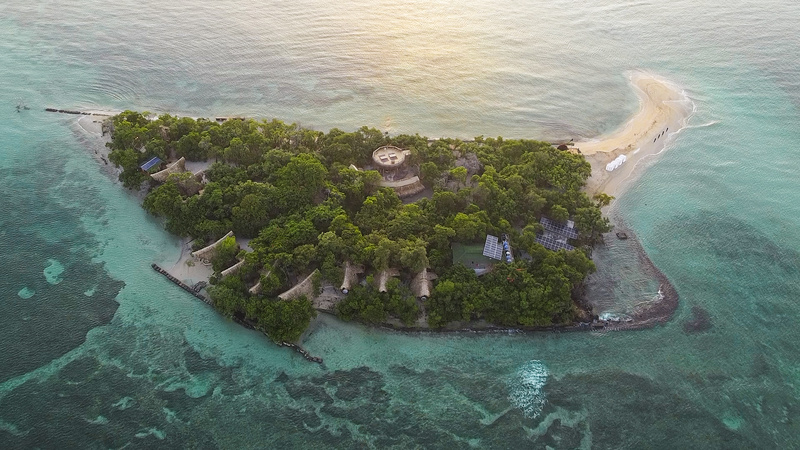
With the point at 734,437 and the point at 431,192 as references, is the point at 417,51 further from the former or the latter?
the point at 734,437

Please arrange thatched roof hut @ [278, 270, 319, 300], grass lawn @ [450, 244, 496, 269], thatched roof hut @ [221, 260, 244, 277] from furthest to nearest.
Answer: grass lawn @ [450, 244, 496, 269]
thatched roof hut @ [221, 260, 244, 277]
thatched roof hut @ [278, 270, 319, 300]

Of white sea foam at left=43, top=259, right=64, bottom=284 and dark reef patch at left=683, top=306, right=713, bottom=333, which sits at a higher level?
dark reef patch at left=683, top=306, right=713, bottom=333

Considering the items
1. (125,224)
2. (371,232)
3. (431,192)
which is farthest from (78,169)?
(431,192)

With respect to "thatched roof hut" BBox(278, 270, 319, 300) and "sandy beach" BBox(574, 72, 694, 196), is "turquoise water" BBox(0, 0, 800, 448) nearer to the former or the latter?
"sandy beach" BBox(574, 72, 694, 196)

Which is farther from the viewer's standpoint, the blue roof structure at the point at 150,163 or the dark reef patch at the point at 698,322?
the blue roof structure at the point at 150,163

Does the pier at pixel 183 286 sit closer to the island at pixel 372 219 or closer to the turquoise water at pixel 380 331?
the island at pixel 372 219

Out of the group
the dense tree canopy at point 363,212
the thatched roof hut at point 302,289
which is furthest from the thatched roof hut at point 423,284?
the thatched roof hut at point 302,289

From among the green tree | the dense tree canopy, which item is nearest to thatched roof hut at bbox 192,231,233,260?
the green tree
